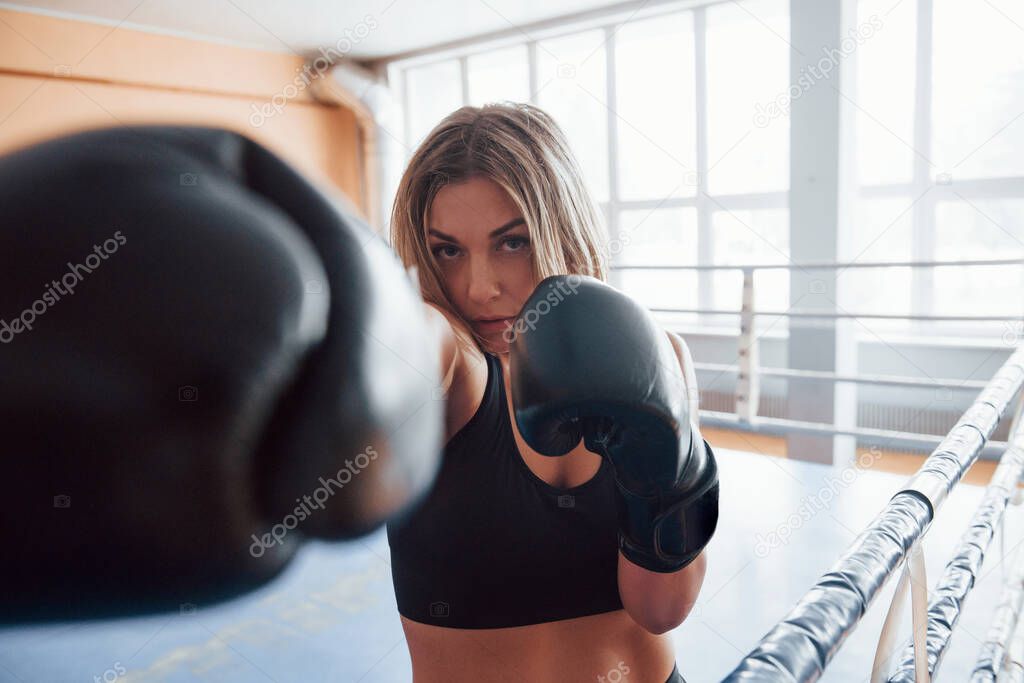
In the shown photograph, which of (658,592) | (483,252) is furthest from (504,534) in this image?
(483,252)

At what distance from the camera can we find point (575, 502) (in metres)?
0.71

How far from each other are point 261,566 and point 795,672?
0.82 feet

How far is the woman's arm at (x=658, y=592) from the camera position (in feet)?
2.20

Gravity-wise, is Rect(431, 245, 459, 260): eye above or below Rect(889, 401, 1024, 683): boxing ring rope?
above

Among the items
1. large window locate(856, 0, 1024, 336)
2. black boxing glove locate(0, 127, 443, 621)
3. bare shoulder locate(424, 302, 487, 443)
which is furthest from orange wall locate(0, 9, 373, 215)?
black boxing glove locate(0, 127, 443, 621)

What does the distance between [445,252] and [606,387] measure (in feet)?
1.07

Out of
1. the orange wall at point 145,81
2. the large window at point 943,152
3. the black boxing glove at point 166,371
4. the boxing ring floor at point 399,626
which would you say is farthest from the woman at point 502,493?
the large window at point 943,152

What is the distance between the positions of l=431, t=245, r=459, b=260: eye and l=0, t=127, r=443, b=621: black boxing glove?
1.44 ft

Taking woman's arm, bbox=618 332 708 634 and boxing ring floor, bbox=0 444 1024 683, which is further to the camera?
boxing ring floor, bbox=0 444 1024 683

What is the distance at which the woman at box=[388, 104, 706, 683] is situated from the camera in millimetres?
699

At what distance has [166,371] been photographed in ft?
0.76

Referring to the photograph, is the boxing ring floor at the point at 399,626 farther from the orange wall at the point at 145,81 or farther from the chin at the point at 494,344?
the orange wall at the point at 145,81

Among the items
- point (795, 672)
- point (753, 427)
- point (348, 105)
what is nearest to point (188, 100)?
point (348, 105)

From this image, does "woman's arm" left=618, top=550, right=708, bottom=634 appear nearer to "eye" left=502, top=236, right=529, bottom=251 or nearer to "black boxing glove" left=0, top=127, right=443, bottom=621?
"eye" left=502, top=236, right=529, bottom=251
